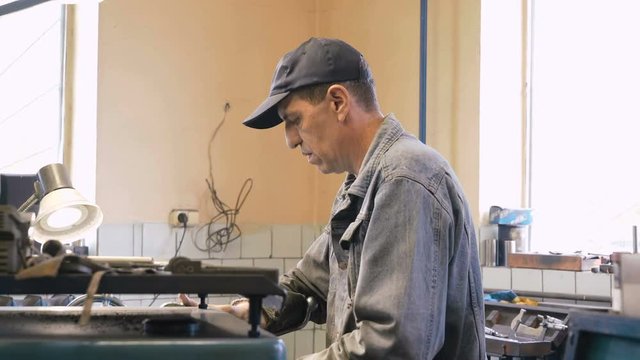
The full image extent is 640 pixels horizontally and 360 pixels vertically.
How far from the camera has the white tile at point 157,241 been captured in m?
4.17

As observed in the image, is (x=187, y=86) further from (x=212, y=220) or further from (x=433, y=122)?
(x=433, y=122)

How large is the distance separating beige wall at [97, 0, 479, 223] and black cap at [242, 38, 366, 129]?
7.37 feet

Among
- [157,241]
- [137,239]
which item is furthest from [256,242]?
[137,239]

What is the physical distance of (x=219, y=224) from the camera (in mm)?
4410

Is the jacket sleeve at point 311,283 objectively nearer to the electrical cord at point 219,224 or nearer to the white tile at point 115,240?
the white tile at point 115,240

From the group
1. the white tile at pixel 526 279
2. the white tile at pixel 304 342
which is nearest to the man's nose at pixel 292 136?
the white tile at pixel 526 279

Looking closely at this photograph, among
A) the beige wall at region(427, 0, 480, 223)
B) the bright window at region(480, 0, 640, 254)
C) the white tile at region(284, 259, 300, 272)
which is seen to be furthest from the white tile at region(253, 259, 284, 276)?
the bright window at region(480, 0, 640, 254)

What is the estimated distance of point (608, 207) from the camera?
12.4 ft

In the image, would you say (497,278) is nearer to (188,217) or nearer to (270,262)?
(270,262)

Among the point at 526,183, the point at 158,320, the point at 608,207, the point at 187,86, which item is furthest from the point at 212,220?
the point at 158,320

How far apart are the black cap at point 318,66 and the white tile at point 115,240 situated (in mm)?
2440

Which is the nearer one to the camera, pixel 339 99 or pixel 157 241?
pixel 339 99

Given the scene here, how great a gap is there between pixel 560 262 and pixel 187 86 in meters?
2.02

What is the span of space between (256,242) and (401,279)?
3074mm
